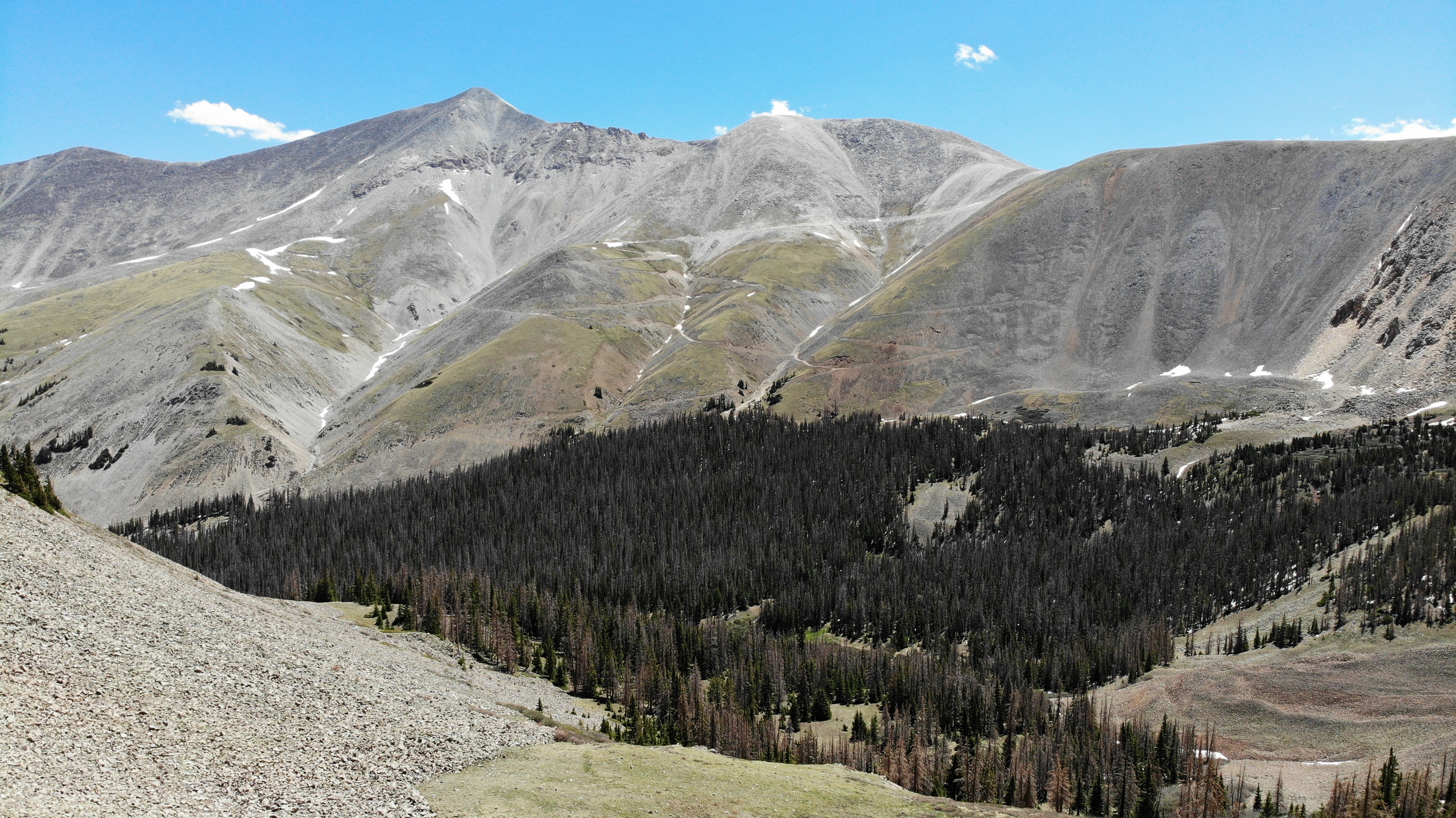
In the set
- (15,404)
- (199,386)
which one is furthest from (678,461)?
(15,404)

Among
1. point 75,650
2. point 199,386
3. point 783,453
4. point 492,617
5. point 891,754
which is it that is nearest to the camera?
point 75,650

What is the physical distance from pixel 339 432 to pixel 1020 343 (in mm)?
125039

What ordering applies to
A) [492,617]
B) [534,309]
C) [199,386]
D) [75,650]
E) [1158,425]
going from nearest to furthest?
[75,650], [492,617], [1158,425], [199,386], [534,309]

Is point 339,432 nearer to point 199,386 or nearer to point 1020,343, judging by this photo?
point 199,386

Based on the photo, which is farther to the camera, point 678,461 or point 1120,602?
point 678,461

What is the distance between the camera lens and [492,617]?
65500 millimetres

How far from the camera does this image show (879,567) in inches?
3401

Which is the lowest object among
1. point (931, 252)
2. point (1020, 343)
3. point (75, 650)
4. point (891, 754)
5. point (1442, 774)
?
point (891, 754)

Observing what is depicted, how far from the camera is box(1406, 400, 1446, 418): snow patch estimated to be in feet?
292

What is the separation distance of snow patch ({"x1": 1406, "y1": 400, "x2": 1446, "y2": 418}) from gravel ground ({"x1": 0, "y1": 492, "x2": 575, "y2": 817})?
100357mm

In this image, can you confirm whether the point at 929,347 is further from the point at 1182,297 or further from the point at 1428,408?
the point at 1428,408

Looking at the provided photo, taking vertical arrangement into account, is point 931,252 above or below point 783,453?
above

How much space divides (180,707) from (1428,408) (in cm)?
11390

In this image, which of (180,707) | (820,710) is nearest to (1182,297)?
(820,710)
